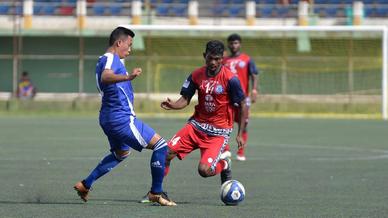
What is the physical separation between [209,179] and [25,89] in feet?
86.9

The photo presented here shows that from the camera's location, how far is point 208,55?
10.3 meters

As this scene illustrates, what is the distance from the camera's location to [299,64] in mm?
37250

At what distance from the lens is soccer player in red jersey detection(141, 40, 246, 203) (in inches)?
415

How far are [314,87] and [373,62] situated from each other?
107 inches

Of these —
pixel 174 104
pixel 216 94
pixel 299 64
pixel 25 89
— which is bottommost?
pixel 25 89

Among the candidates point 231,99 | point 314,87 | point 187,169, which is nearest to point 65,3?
point 314,87

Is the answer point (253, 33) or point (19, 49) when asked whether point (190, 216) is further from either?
point (19, 49)

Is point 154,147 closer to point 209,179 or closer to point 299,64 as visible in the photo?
point 209,179

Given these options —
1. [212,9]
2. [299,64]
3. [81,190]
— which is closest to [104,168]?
[81,190]

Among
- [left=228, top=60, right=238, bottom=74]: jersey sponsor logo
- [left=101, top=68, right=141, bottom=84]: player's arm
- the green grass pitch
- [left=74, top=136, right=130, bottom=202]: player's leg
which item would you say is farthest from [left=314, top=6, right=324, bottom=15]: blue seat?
[left=101, top=68, right=141, bottom=84]: player's arm

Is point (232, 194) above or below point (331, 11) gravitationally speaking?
below

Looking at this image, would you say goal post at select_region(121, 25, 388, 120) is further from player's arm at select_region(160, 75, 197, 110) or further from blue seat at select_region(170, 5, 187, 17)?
player's arm at select_region(160, 75, 197, 110)

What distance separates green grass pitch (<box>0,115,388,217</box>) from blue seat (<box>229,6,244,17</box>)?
62.0 ft

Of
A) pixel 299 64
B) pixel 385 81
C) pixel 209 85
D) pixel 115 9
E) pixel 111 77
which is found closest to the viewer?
pixel 111 77
